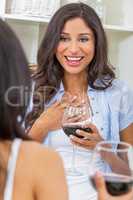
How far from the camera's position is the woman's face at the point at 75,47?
1.53 m

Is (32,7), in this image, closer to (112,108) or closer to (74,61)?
(74,61)

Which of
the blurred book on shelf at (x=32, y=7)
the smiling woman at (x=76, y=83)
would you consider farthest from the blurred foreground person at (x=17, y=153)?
the blurred book on shelf at (x=32, y=7)

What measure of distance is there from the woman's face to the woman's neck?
50 millimetres

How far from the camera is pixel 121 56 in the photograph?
2250 mm

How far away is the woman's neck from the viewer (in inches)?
63.1

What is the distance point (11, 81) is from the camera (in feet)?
Result: 2.29

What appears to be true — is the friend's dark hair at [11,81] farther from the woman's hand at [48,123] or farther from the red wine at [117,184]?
the woman's hand at [48,123]

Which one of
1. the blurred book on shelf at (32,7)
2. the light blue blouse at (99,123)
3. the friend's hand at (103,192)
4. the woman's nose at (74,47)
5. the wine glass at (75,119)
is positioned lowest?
the light blue blouse at (99,123)

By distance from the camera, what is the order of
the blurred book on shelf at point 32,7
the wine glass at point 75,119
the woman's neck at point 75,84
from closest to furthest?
the wine glass at point 75,119
the woman's neck at point 75,84
the blurred book on shelf at point 32,7

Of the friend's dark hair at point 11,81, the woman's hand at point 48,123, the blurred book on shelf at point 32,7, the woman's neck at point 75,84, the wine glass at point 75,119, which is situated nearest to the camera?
the friend's dark hair at point 11,81

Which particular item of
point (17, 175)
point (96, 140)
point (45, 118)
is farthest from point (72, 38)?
point (17, 175)

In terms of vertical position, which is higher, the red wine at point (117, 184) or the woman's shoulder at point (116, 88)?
the red wine at point (117, 184)

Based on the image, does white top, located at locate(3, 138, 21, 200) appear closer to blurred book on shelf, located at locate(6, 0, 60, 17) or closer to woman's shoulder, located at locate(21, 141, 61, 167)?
woman's shoulder, located at locate(21, 141, 61, 167)

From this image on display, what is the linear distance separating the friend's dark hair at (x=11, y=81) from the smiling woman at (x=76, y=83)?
27.6 inches
